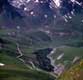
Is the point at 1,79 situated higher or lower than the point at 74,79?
lower

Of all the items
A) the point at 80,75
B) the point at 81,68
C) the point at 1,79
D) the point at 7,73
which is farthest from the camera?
the point at 7,73

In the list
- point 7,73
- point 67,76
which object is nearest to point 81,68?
point 67,76

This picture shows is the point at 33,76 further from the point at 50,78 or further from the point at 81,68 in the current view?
the point at 81,68

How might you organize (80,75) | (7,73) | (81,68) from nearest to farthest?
(80,75) → (81,68) → (7,73)

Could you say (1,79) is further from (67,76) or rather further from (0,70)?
(67,76)

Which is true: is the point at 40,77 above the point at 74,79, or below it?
below

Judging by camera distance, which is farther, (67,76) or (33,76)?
(33,76)

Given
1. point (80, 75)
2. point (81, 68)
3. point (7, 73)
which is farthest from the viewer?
point (7, 73)

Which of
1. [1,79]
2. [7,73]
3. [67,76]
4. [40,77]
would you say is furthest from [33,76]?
[67,76]

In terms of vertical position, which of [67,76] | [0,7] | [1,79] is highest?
[67,76]
